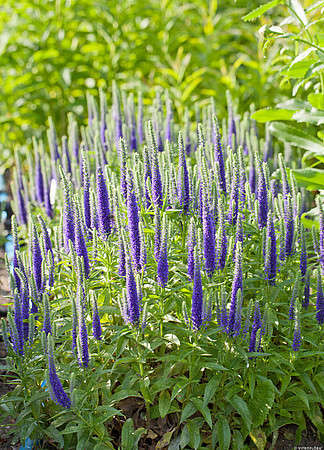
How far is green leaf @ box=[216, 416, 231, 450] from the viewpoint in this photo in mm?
2818

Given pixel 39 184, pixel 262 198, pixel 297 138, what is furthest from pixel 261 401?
pixel 39 184

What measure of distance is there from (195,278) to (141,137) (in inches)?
106

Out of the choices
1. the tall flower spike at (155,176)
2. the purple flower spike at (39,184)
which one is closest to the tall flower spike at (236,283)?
the tall flower spike at (155,176)

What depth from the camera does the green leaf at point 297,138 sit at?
4.29 meters

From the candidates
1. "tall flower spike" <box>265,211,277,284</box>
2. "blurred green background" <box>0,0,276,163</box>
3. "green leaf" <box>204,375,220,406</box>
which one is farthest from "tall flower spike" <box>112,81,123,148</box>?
"blurred green background" <box>0,0,276,163</box>

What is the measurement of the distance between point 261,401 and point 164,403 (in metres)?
0.52

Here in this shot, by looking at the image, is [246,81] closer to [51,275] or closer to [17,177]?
[17,177]

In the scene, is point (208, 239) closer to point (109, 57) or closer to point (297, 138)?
point (297, 138)

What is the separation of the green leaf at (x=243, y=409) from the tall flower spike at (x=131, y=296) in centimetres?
70

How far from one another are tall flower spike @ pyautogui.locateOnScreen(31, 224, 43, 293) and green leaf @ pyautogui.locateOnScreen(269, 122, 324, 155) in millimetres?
2319

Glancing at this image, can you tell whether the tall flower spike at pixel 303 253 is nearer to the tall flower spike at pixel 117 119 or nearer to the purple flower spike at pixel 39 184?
the tall flower spike at pixel 117 119

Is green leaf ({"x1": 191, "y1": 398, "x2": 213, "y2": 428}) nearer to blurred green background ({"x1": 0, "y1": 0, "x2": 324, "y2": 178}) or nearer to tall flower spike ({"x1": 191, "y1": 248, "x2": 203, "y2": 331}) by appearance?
tall flower spike ({"x1": 191, "y1": 248, "x2": 203, "y2": 331})

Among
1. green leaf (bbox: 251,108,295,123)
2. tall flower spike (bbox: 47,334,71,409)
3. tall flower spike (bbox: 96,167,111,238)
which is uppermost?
green leaf (bbox: 251,108,295,123)

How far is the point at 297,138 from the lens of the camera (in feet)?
14.3
